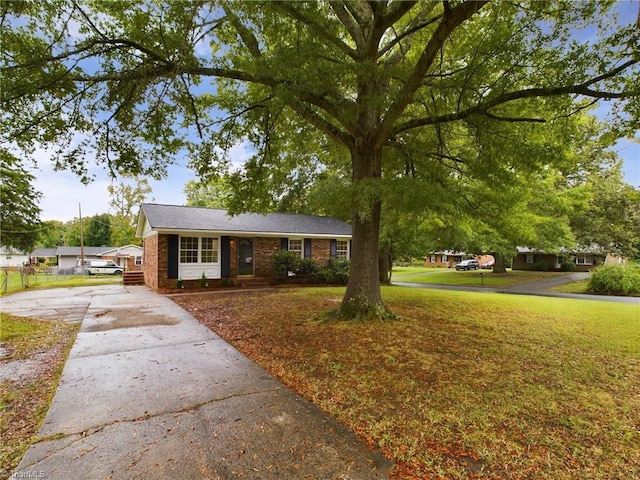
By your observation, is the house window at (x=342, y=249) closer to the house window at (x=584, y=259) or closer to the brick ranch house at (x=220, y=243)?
the brick ranch house at (x=220, y=243)

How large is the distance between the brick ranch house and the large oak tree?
692 cm

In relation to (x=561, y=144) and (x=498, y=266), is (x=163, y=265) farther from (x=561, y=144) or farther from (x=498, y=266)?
(x=498, y=266)

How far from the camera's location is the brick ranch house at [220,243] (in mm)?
14438

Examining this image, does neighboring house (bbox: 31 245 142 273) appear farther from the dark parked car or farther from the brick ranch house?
the dark parked car

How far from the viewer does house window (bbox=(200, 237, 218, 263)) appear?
15438mm

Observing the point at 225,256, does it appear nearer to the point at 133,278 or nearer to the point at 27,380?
the point at 133,278

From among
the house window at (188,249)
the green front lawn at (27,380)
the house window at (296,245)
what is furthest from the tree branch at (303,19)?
the house window at (296,245)

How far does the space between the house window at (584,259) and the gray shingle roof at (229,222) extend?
27466mm

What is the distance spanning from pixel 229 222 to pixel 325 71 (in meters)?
12.0

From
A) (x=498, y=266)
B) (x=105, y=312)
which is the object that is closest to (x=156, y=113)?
(x=105, y=312)

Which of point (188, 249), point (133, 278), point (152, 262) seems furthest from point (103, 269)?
point (188, 249)

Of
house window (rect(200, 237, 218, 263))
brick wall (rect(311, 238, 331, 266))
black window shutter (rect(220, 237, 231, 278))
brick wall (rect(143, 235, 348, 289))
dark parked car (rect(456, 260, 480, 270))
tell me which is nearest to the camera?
brick wall (rect(143, 235, 348, 289))

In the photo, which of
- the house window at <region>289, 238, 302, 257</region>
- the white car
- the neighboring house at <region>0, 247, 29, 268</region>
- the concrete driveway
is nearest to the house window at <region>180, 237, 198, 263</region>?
the house window at <region>289, 238, 302, 257</region>

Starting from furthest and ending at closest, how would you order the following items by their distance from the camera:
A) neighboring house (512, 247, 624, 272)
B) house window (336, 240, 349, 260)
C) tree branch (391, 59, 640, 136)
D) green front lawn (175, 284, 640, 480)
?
neighboring house (512, 247, 624, 272)
house window (336, 240, 349, 260)
tree branch (391, 59, 640, 136)
green front lawn (175, 284, 640, 480)
